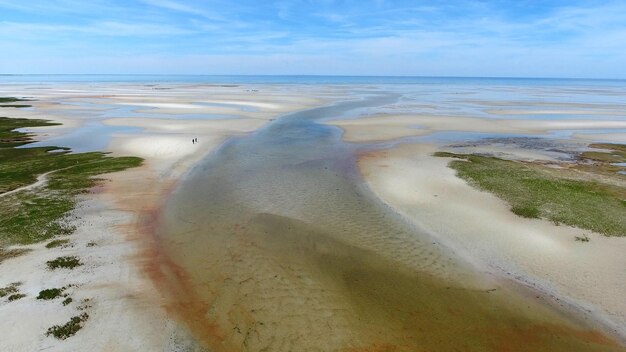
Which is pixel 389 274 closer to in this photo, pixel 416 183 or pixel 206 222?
pixel 206 222

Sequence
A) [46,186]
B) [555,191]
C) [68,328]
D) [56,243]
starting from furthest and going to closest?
1. [46,186]
2. [555,191]
3. [56,243]
4. [68,328]

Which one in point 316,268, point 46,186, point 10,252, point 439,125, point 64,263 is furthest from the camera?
point 439,125

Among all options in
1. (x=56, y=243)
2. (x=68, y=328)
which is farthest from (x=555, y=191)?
(x=56, y=243)

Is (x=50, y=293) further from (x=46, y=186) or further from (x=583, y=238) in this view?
(x=583, y=238)

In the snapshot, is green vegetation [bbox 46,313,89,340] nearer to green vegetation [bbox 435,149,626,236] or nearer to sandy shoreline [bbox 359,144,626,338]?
sandy shoreline [bbox 359,144,626,338]

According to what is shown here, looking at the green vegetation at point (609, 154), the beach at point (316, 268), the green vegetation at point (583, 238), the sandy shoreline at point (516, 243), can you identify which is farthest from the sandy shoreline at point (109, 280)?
the green vegetation at point (609, 154)

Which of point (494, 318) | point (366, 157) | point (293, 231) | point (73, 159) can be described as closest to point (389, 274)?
point (494, 318)
